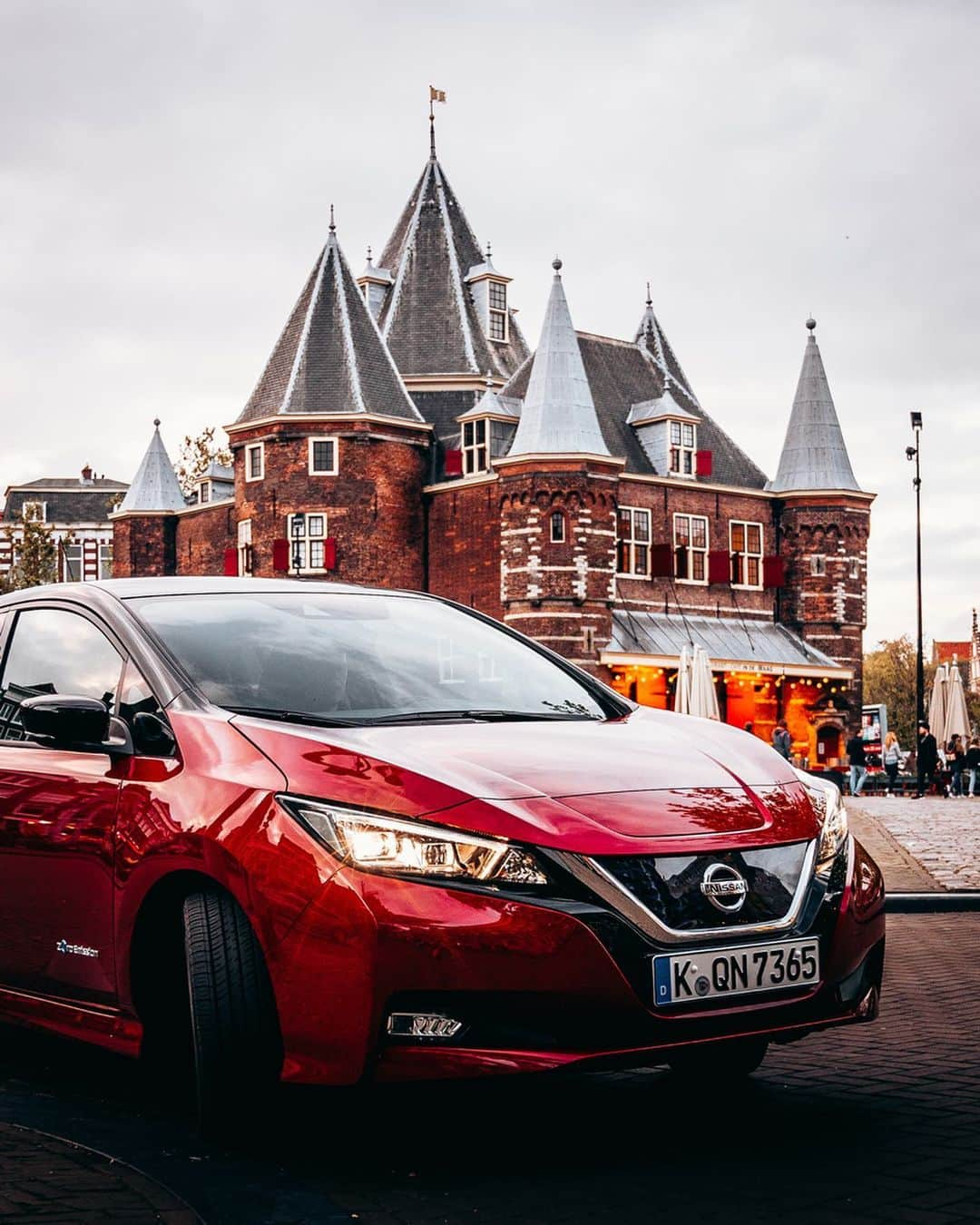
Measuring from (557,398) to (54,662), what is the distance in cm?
4568

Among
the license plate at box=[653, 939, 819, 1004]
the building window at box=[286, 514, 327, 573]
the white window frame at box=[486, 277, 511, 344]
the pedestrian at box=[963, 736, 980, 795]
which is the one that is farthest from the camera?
the white window frame at box=[486, 277, 511, 344]

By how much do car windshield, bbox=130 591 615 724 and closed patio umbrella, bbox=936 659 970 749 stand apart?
103 ft

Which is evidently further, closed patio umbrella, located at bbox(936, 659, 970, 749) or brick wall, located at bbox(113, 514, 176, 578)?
brick wall, located at bbox(113, 514, 176, 578)

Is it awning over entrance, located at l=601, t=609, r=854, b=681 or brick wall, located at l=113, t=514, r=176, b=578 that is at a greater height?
brick wall, located at l=113, t=514, r=176, b=578

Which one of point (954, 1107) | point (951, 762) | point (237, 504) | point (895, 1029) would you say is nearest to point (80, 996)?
point (954, 1107)

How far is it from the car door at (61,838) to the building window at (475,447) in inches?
1847

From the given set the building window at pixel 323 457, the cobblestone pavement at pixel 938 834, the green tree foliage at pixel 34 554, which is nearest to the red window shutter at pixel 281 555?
the building window at pixel 323 457

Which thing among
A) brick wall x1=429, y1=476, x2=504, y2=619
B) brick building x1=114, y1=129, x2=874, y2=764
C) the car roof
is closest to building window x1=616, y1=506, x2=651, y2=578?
brick building x1=114, y1=129, x2=874, y2=764

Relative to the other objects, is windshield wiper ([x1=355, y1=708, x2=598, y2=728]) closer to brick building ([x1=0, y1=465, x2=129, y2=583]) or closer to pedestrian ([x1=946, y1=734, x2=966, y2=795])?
pedestrian ([x1=946, y1=734, x2=966, y2=795])

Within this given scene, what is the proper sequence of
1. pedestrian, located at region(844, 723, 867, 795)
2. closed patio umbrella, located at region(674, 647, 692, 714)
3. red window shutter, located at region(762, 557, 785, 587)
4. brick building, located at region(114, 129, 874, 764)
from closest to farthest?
closed patio umbrella, located at region(674, 647, 692, 714), pedestrian, located at region(844, 723, 867, 795), brick building, located at region(114, 129, 874, 764), red window shutter, located at region(762, 557, 785, 587)

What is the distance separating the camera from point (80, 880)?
5.01 meters

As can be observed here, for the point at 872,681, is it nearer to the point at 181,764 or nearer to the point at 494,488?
the point at 494,488

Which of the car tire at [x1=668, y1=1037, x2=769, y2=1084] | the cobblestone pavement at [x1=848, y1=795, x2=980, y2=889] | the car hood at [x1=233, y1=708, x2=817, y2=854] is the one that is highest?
the car hood at [x1=233, y1=708, x2=817, y2=854]

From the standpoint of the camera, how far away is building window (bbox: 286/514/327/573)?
5328 centimetres
